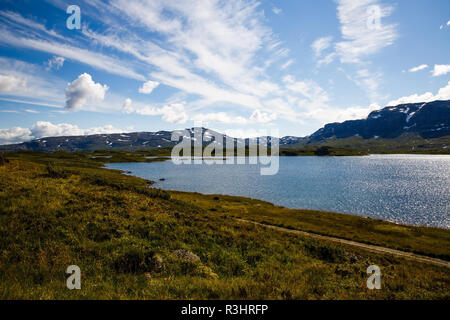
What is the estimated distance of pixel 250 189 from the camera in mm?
97875

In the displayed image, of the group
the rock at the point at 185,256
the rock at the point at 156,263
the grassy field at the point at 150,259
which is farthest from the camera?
the rock at the point at 185,256

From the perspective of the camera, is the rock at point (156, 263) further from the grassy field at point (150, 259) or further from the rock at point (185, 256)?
the rock at point (185, 256)

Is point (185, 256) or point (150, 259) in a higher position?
point (150, 259)

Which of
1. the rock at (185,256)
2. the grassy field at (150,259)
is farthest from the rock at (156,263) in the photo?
the rock at (185,256)

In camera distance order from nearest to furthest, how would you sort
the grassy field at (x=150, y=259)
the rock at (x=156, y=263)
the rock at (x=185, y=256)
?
1. the grassy field at (x=150, y=259)
2. the rock at (x=156, y=263)
3. the rock at (x=185, y=256)

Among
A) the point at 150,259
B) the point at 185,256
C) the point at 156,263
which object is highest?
the point at 150,259

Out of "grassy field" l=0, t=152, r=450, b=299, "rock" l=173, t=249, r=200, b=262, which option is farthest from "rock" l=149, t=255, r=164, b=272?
"rock" l=173, t=249, r=200, b=262

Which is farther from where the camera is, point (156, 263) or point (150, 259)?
point (150, 259)

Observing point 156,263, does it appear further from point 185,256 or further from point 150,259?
point 185,256

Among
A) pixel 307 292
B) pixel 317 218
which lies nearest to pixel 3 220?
pixel 307 292

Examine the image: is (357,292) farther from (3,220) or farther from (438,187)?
(438,187)

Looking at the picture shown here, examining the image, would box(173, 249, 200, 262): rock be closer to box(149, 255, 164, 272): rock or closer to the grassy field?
the grassy field

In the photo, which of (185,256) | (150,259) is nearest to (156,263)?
(150,259)

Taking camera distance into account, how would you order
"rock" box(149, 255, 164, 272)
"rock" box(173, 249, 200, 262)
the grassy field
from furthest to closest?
"rock" box(173, 249, 200, 262)
"rock" box(149, 255, 164, 272)
the grassy field
